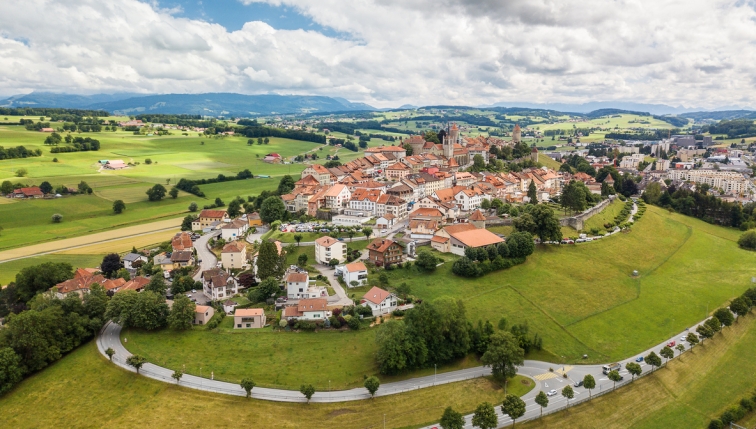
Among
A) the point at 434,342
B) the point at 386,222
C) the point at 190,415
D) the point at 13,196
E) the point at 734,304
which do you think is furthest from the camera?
the point at 13,196

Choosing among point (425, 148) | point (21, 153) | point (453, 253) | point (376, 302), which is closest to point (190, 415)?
point (376, 302)

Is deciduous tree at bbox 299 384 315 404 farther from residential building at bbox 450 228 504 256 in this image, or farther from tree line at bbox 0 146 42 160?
tree line at bbox 0 146 42 160

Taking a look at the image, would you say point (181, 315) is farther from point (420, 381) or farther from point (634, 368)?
point (634, 368)

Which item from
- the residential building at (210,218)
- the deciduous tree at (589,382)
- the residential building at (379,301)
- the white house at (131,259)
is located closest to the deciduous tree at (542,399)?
the deciduous tree at (589,382)

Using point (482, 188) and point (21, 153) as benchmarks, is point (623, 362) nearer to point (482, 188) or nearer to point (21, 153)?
point (482, 188)

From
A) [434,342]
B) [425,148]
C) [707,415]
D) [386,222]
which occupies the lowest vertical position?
[707,415]

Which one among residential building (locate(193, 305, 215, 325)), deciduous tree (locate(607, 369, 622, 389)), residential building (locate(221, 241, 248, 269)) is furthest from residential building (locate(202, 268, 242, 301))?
deciduous tree (locate(607, 369, 622, 389))

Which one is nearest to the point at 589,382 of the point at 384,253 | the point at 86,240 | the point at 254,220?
the point at 384,253

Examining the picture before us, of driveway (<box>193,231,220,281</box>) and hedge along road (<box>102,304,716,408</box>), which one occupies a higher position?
driveway (<box>193,231,220,281</box>)
